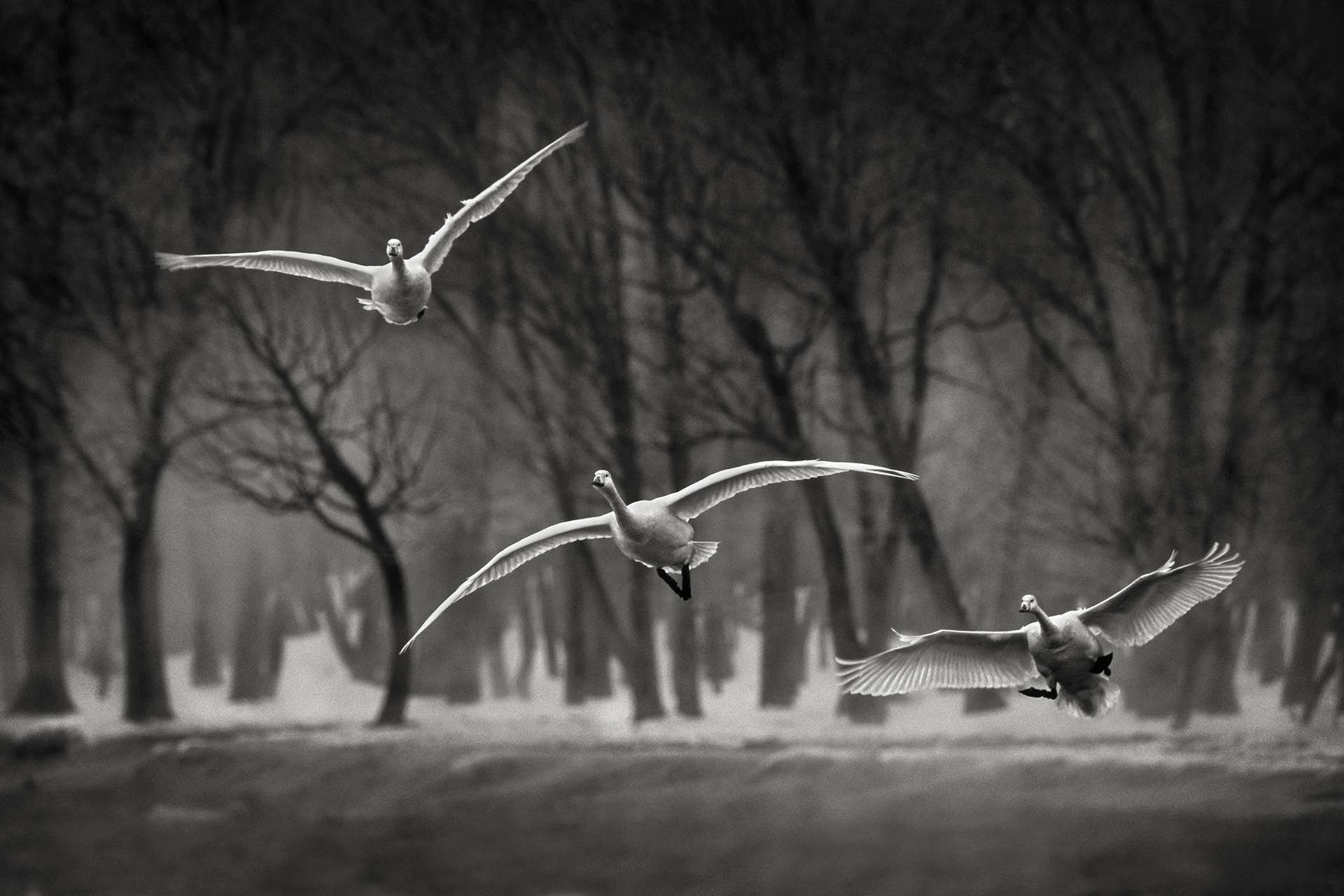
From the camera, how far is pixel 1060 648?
18.8 ft

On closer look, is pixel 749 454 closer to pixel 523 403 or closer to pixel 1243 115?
pixel 523 403

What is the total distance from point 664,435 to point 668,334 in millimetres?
971

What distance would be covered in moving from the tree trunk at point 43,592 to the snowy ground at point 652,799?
0.88 feet

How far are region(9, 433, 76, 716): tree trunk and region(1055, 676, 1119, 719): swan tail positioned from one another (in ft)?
48.8

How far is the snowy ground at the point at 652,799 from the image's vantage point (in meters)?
13.0

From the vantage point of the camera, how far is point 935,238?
16.0 metres

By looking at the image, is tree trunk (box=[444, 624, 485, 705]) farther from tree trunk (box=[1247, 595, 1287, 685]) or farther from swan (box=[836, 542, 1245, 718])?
swan (box=[836, 542, 1245, 718])

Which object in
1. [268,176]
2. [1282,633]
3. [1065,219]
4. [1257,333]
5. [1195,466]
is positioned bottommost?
[1282,633]

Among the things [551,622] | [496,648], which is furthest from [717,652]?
[496,648]

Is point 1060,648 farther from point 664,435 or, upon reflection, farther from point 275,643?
point 275,643

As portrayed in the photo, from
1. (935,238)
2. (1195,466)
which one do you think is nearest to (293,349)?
(935,238)

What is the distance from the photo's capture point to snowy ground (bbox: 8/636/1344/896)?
12984 millimetres

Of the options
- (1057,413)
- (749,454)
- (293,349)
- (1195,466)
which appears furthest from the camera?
(293,349)

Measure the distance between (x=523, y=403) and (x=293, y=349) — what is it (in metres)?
2.59
